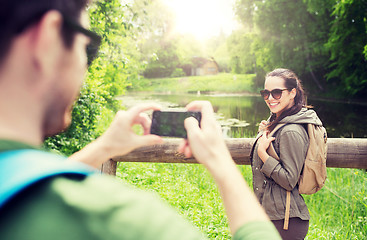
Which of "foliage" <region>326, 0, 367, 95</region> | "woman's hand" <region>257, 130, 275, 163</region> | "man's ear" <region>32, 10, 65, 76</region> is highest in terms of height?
"foliage" <region>326, 0, 367, 95</region>

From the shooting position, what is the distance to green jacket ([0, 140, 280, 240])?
44 cm

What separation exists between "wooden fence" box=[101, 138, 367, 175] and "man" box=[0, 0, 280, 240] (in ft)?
7.62

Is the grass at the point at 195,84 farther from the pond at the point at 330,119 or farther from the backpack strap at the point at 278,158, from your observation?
the backpack strap at the point at 278,158

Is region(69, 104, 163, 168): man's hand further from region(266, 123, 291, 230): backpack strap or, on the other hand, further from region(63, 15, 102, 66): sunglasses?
region(266, 123, 291, 230): backpack strap

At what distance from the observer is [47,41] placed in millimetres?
550

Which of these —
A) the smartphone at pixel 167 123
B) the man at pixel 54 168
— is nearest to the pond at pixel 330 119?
the smartphone at pixel 167 123

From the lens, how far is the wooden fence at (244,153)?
2811 mm

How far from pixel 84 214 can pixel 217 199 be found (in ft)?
13.0

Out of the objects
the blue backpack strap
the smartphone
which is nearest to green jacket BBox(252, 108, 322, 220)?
the smartphone

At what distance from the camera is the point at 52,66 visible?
0.58 metres

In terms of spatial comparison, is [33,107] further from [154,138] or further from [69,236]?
[154,138]

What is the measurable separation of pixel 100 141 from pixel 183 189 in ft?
12.4

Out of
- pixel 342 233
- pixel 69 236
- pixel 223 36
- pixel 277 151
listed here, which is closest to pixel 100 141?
pixel 69 236

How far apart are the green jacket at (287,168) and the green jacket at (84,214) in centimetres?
168
